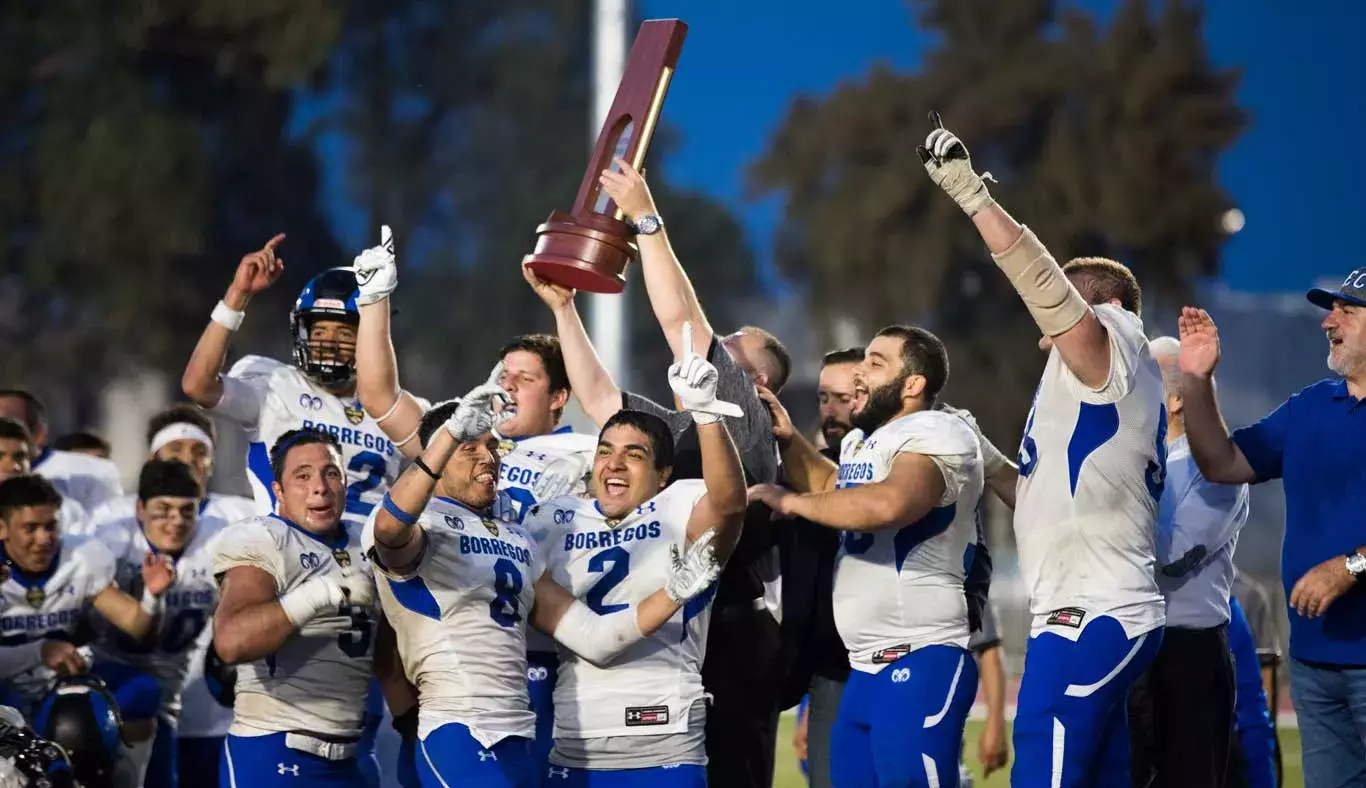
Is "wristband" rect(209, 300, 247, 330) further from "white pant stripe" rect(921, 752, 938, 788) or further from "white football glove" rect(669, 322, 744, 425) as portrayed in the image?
"white pant stripe" rect(921, 752, 938, 788)

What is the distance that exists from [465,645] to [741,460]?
1166 mm

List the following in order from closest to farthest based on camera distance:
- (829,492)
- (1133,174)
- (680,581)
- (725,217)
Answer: (680,581) < (829,492) < (1133,174) < (725,217)

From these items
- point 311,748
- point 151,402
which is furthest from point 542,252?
point 151,402

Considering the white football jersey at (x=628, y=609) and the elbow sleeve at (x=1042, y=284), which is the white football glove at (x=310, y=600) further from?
the elbow sleeve at (x=1042, y=284)

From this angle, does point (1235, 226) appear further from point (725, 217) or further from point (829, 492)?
point (829, 492)

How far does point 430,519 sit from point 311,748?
86 centimetres

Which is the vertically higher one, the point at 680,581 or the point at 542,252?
the point at 542,252

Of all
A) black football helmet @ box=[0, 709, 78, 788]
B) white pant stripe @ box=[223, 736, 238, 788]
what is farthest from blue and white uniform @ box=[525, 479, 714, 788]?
black football helmet @ box=[0, 709, 78, 788]

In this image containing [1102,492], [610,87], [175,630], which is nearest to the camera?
[1102,492]

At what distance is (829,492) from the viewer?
5.70 meters

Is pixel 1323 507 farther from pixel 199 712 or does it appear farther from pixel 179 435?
pixel 179 435

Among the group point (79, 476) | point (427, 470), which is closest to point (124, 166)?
point (79, 476)

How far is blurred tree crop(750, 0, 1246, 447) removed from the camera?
26.6 m

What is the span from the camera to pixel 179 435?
875cm
